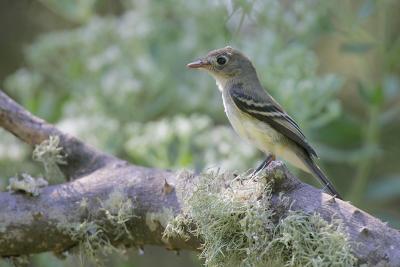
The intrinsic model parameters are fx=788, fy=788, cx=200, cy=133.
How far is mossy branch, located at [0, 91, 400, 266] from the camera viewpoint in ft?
9.78

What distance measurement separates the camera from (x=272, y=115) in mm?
4695

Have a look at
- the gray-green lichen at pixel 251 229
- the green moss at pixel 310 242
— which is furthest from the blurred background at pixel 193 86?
the green moss at pixel 310 242

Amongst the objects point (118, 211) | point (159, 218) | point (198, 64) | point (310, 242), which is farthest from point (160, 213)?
point (198, 64)

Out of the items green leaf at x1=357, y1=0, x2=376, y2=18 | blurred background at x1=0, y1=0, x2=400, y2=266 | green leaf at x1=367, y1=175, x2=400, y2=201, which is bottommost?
green leaf at x1=367, y1=175, x2=400, y2=201

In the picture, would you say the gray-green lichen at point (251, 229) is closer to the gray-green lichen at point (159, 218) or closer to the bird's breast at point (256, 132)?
the gray-green lichen at point (159, 218)

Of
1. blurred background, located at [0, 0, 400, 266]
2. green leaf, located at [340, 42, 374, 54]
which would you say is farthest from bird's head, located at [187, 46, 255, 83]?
green leaf, located at [340, 42, 374, 54]

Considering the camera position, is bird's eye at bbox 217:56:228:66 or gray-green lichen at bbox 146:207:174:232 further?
bird's eye at bbox 217:56:228:66

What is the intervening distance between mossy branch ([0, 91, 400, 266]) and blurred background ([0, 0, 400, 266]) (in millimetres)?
1040

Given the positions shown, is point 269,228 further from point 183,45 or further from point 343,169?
point 343,169

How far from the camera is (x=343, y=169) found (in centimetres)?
738

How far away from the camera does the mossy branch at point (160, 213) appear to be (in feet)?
9.78

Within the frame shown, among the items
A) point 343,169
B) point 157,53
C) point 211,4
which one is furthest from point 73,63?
point 343,169

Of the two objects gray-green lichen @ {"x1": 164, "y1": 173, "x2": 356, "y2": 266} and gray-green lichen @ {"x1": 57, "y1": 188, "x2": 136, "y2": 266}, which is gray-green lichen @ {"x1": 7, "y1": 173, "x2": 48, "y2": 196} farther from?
gray-green lichen @ {"x1": 164, "y1": 173, "x2": 356, "y2": 266}

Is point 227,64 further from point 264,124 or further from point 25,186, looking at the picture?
point 25,186
